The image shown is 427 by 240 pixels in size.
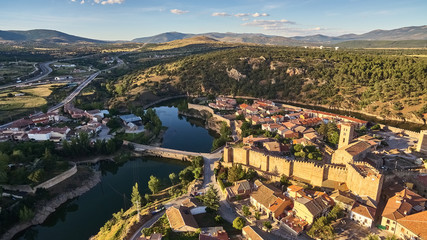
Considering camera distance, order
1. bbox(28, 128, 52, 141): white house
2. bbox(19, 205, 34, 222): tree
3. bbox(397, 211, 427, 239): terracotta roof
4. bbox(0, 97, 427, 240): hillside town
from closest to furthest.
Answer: bbox(397, 211, 427, 239): terracotta roof, bbox(0, 97, 427, 240): hillside town, bbox(19, 205, 34, 222): tree, bbox(28, 128, 52, 141): white house

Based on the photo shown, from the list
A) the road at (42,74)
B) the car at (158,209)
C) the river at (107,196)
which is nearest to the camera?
the car at (158,209)

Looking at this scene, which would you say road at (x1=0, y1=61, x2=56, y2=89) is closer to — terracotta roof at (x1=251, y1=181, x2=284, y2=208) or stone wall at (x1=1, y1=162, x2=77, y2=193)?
stone wall at (x1=1, y1=162, x2=77, y2=193)

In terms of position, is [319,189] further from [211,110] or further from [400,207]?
[211,110]

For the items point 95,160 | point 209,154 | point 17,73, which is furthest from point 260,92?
point 17,73

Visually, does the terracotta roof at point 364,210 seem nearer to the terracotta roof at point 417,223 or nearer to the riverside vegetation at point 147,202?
the terracotta roof at point 417,223

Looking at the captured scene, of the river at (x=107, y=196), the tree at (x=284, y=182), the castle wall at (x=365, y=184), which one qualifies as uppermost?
the castle wall at (x=365, y=184)

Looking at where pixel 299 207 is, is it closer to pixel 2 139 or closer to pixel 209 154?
pixel 209 154

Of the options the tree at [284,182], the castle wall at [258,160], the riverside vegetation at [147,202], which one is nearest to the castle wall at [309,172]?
the tree at [284,182]

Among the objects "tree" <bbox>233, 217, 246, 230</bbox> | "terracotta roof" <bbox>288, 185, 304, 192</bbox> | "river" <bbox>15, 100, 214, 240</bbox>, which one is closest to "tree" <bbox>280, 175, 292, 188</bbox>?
"terracotta roof" <bbox>288, 185, 304, 192</bbox>
